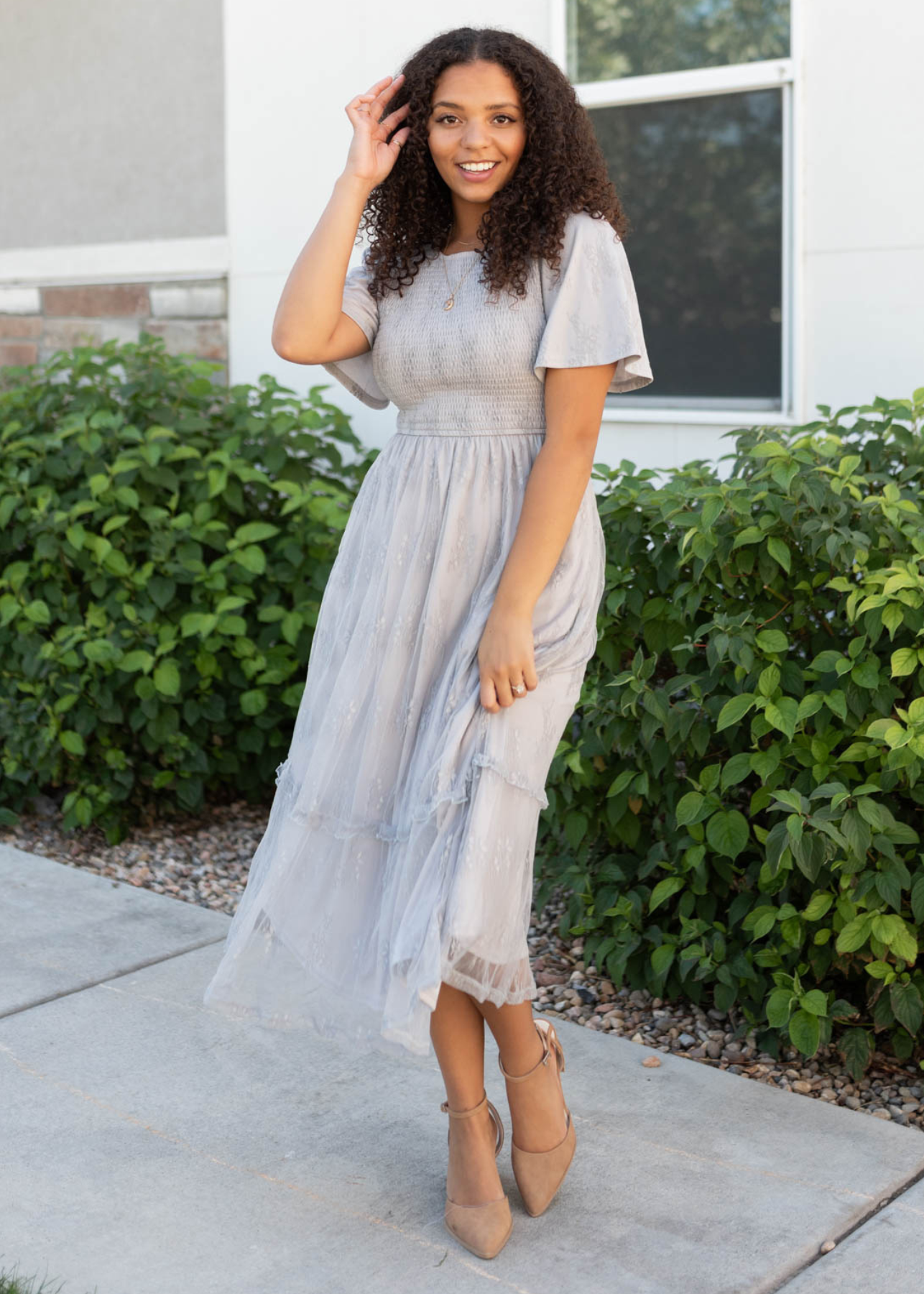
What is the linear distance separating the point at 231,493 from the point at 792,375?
1.71 meters

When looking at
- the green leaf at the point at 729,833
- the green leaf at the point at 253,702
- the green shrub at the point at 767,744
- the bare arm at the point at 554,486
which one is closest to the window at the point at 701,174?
the green shrub at the point at 767,744

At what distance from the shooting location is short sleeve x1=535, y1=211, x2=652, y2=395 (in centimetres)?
226

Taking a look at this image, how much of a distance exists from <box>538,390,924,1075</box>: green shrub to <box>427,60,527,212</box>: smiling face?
0.90 metres

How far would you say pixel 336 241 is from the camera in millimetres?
2400

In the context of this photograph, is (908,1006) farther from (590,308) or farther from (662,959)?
(590,308)

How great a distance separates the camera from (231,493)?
14.8ft

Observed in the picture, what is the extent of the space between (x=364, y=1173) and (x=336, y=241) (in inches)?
63.8

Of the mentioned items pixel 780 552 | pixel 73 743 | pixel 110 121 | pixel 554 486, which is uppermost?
pixel 110 121

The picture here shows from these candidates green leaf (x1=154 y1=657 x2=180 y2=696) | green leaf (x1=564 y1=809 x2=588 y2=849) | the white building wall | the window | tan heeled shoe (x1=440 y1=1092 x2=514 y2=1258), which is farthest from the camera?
green leaf (x1=154 y1=657 x2=180 y2=696)

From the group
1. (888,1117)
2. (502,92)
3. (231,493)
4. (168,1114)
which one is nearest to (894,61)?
(502,92)

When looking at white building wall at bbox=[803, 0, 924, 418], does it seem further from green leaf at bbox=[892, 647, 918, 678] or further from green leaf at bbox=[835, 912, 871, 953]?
green leaf at bbox=[835, 912, 871, 953]

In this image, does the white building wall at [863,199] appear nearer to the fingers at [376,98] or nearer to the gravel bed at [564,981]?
the gravel bed at [564,981]

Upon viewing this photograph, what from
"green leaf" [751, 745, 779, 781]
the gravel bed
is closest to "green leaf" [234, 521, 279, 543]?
the gravel bed
